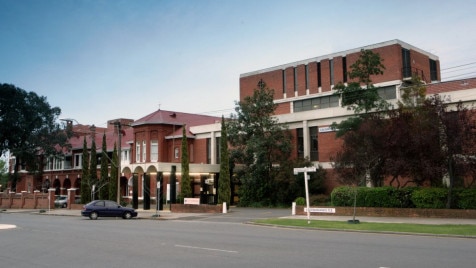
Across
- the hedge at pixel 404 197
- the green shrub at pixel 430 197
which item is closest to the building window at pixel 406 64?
the hedge at pixel 404 197

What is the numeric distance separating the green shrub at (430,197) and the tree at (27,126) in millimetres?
54817

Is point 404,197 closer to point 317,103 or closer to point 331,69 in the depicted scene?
point 317,103

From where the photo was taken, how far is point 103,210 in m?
34.4

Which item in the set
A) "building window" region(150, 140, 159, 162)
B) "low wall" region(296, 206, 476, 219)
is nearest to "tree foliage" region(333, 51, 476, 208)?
"low wall" region(296, 206, 476, 219)

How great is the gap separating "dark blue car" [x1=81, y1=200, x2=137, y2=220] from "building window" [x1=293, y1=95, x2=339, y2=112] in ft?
99.8

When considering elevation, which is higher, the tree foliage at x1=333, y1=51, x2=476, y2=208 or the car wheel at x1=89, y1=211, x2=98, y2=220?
the tree foliage at x1=333, y1=51, x2=476, y2=208

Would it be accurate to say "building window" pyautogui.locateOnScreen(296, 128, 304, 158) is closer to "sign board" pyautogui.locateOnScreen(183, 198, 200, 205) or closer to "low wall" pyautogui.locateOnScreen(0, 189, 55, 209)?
"sign board" pyautogui.locateOnScreen(183, 198, 200, 205)

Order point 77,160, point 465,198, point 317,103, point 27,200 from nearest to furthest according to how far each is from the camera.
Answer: point 465,198 < point 317,103 < point 27,200 < point 77,160

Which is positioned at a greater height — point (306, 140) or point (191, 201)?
point (306, 140)

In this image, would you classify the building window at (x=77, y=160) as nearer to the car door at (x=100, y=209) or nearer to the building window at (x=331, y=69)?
the car door at (x=100, y=209)

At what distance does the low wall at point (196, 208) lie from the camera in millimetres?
38031

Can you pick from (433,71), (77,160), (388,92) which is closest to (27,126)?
(77,160)

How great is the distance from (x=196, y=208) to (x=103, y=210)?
7.94m

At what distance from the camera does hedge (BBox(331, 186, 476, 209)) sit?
26969mm
